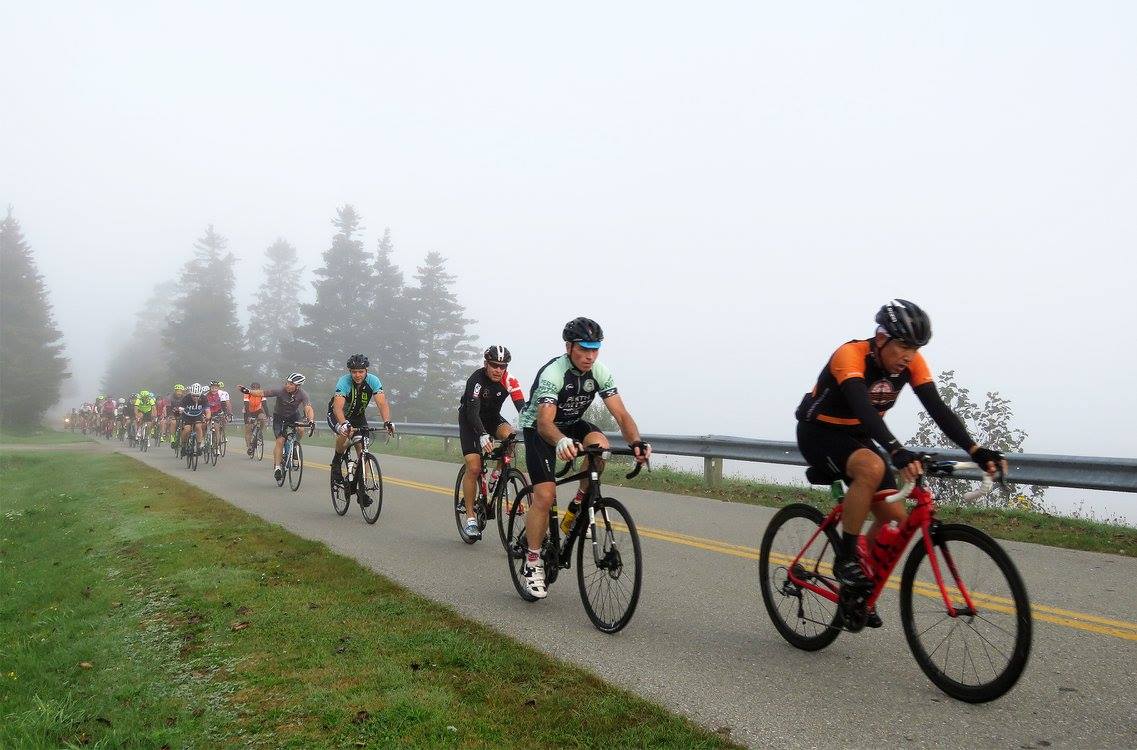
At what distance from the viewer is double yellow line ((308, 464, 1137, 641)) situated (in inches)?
164

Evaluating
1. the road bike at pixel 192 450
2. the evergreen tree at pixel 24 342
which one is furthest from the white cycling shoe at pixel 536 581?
the evergreen tree at pixel 24 342

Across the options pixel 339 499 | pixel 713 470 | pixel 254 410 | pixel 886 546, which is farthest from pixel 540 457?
pixel 254 410

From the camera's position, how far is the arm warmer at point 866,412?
166 inches

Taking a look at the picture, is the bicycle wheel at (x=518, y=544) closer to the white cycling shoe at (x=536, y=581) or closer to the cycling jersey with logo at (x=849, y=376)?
the white cycling shoe at (x=536, y=581)

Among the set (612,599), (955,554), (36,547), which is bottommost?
(36,547)

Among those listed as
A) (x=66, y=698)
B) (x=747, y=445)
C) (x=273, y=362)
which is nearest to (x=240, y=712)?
(x=66, y=698)

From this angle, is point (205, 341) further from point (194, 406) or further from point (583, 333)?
point (583, 333)

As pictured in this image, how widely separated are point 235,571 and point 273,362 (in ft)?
251

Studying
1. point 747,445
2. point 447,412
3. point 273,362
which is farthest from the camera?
point 273,362

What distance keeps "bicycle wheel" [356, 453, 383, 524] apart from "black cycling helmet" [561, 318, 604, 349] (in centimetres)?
572

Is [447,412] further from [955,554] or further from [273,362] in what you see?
[955,554]

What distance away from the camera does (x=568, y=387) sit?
642 cm

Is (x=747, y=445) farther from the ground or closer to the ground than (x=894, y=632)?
farther from the ground

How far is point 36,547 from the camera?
1112cm
